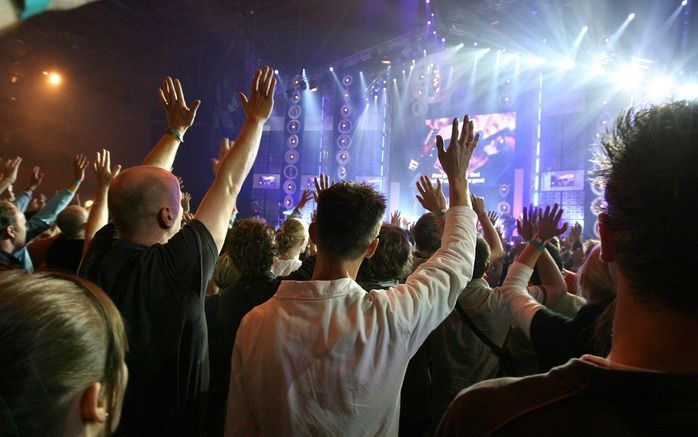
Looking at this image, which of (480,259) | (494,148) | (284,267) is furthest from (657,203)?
(494,148)

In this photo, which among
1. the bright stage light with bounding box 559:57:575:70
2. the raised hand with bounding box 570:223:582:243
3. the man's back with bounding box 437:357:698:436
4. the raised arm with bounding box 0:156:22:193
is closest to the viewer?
the man's back with bounding box 437:357:698:436

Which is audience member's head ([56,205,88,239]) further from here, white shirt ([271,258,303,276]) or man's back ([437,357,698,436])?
man's back ([437,357,698,436])

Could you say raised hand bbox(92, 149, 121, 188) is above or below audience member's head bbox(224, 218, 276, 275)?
above

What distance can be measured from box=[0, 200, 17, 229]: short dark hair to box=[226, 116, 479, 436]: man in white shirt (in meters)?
2.33

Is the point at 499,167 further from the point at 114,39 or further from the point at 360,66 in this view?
the point at 114,39

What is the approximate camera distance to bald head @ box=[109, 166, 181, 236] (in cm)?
161

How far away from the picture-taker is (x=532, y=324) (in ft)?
5.15

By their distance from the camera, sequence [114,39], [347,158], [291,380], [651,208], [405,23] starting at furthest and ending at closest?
1. [347,158]
2. [405,23]
3. [114,39]
4. [291,380]
5. [651,208]

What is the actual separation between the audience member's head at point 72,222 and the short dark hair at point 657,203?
11.7ft

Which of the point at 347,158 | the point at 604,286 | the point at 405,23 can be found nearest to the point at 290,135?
the point at 347,158

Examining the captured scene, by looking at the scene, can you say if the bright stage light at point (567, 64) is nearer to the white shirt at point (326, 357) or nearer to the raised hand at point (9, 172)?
the raised hand at point (9, 172)

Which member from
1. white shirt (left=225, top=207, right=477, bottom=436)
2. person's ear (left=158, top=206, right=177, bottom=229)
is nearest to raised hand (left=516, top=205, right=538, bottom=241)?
white shirt (left=225, top=207, right=477, bottom=436)

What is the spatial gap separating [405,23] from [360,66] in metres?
2.43

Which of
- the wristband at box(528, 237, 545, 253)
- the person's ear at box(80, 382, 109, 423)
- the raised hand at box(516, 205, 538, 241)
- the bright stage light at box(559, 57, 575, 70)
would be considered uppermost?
the bright stage light at box(559, 57, 575, 70)
